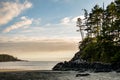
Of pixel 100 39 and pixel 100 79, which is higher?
pixel 100 39

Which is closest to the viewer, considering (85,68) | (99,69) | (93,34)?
(99,69)

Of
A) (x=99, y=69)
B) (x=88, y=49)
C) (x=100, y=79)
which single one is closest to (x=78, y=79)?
(x=100, y=79)

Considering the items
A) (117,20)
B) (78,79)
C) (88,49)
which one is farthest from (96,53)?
(78,79)

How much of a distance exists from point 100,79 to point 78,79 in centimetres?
376

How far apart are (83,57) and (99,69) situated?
61.6 ft

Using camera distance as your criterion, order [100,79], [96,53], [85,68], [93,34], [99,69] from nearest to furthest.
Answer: [100,79] < [99,69] < [85,68] < [96,53] < [93,34]

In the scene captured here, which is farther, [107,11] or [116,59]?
[107,11]

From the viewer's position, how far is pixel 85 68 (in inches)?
3130

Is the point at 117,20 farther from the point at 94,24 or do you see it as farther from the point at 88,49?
the point at 94,24

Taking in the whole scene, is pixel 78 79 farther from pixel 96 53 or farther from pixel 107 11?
pixel 107 11

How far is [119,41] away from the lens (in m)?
80.3

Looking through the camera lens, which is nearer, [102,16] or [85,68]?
[85,68]

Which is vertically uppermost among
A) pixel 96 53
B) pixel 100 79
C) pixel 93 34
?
pixel 93 34

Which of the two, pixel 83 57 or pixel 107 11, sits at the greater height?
pixel 107 11
